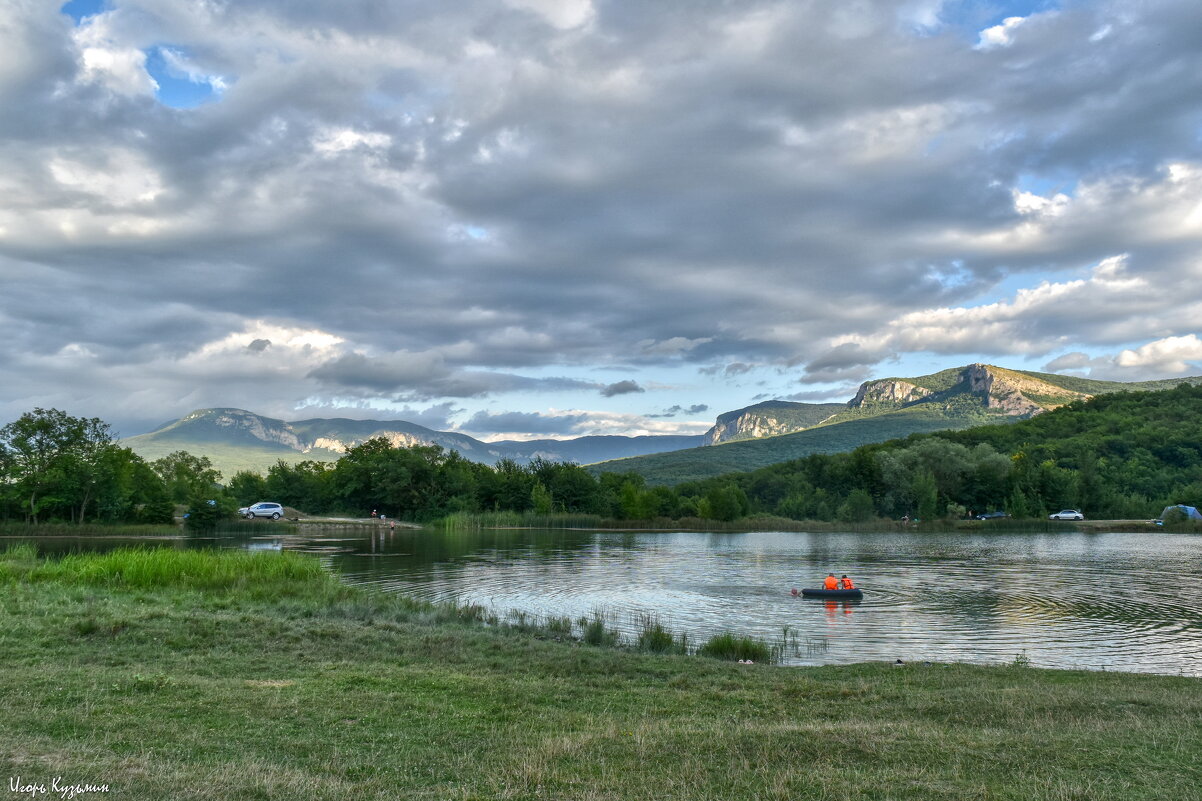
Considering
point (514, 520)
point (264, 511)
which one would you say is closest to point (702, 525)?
point (514, 520)

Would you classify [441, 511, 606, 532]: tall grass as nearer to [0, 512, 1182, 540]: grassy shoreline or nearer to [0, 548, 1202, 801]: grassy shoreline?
[0, 512, 1182, 540]: grassy shoreline

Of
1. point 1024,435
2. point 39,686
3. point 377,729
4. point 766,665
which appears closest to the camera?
point 377,729

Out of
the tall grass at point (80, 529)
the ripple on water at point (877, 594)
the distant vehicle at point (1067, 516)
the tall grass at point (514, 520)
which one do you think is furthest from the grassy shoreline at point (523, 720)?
the distant vehicle at point (1067, 516)

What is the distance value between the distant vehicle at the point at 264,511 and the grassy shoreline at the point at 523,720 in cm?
8531

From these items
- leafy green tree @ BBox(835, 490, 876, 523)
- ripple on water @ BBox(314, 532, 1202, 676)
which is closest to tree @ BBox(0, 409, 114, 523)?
ripple on water @ BBox(314, 532, 1202, 676)

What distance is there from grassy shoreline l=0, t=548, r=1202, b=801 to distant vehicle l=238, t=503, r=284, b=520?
85.3 metres

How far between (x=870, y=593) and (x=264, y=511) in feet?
282

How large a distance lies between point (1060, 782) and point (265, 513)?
105710mm

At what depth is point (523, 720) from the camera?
1164 cm

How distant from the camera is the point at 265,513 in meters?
101

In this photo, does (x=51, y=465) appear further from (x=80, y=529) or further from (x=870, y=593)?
(x=870, y=593)

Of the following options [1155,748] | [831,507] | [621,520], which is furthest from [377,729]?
[831,507]

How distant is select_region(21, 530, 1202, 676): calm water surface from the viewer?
78.3ft

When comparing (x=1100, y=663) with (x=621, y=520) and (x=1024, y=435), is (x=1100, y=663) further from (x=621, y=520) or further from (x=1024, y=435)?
(x=1024, y=435)
